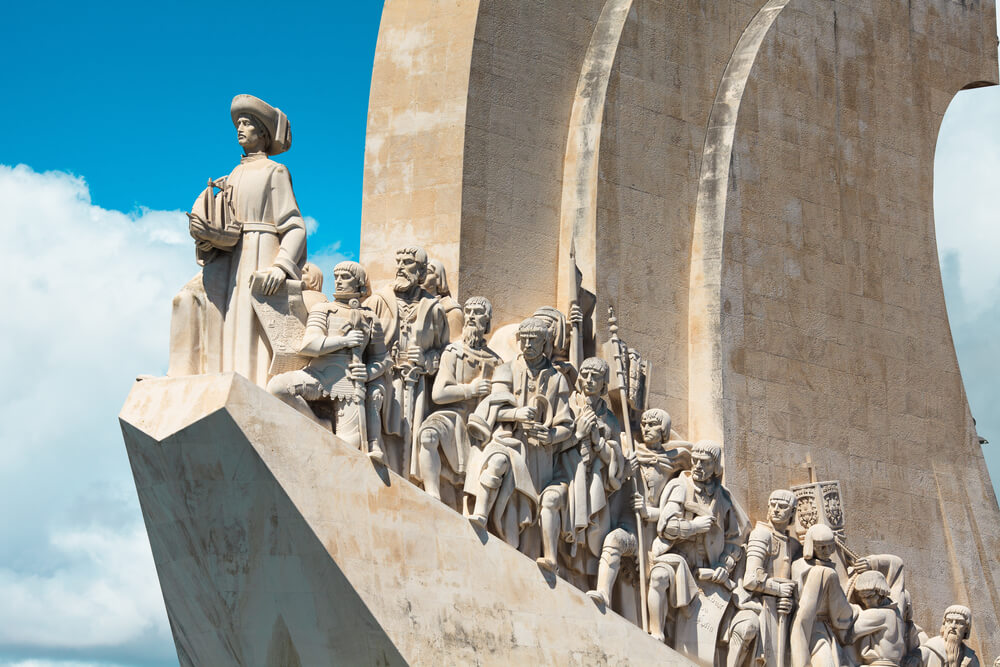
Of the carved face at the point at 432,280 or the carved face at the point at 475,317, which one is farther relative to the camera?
the carved face at the point at 432,280

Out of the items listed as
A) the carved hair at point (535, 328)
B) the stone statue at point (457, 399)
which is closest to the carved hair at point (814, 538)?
the carved hair at point (535, 328)

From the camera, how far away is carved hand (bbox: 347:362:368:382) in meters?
11.7

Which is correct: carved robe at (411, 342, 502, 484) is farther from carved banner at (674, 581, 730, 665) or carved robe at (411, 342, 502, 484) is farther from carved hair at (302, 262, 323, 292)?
carved banner at (674, 581, 730, 665)

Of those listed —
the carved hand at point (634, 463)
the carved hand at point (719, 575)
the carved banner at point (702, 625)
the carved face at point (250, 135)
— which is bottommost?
the carved banner at point (702, 625)

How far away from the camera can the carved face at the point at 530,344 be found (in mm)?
12352

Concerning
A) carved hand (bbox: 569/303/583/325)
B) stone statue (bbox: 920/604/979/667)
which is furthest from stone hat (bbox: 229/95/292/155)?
stone statue (bbox: 920/604/979/667)

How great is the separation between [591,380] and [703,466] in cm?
113

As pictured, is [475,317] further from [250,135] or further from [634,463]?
[250,135]

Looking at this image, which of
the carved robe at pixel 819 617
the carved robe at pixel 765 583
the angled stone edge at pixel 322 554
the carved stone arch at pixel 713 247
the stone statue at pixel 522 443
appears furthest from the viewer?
the carved stone arch at pixel 713 247

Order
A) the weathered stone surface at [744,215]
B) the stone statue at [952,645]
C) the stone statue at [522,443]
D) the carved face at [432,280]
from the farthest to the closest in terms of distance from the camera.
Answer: the stone statue at [952,645] < the weathered stone surface at [744,215] < the carved face at [432,280] < the stone statue at [522,443]

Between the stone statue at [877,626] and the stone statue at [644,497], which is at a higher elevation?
the stone statue at [644,497]

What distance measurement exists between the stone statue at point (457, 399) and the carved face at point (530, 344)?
0.27m

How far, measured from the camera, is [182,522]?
1180cm

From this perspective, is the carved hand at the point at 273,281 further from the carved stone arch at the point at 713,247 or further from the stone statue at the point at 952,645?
the stone statue at the point at 952,645
